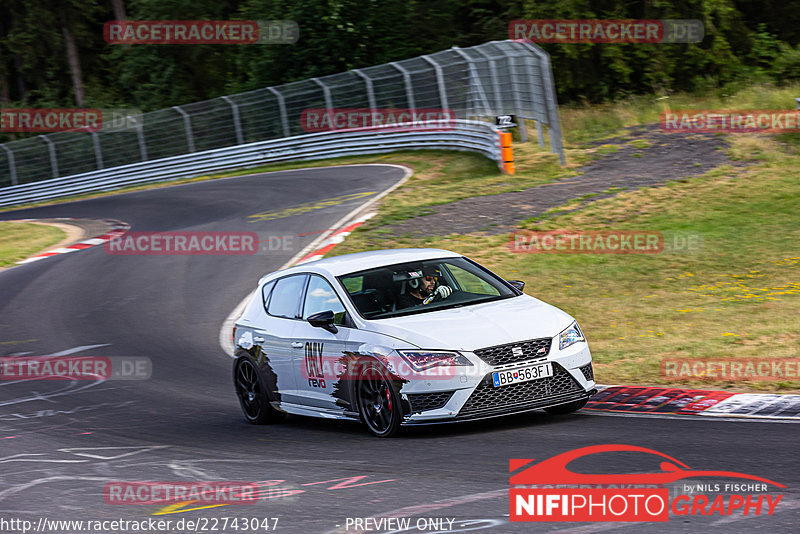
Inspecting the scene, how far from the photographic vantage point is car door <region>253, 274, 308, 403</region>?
375 inches

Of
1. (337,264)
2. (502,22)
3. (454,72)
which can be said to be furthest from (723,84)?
(337,264)

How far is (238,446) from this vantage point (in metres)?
8.72

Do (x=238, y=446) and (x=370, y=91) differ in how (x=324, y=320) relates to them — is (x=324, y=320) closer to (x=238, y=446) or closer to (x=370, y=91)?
(x=238, y=446)

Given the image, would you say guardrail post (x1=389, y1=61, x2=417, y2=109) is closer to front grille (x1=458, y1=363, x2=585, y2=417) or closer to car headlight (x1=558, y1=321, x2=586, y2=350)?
car headlight (x1=558, y1=321, x2=586, y2=350)

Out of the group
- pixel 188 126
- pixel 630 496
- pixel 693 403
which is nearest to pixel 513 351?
pixel 693 403

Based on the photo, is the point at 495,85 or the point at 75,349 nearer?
the point at 75,349

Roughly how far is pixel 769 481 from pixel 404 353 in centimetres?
300

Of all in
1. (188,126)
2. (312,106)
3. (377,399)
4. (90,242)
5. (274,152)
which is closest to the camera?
(377,399)

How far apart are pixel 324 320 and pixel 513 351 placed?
167cm

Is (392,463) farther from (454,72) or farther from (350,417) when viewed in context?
(454,72)

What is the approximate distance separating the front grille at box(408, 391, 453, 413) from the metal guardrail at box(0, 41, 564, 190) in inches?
729

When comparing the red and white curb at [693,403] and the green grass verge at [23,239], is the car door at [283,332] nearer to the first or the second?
the red and white curb at [693,403]

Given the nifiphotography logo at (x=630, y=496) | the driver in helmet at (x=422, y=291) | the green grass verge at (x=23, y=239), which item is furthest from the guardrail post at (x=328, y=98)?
the nifiphotography logo at (x=630, y=496)

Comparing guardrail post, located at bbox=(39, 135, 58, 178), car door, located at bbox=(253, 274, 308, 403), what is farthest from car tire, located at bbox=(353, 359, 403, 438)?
guardrail post, located at bbox=(39, 135, 58, 178)
